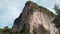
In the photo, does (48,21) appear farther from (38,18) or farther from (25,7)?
(25,7)

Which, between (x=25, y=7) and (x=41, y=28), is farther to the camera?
(x=25, y=7)

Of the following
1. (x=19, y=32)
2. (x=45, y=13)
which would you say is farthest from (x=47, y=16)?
(x=19, y=32)

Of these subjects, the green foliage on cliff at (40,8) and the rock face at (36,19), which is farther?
the green foliage on cliff at (40,8)

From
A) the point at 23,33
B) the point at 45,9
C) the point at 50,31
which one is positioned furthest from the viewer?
the point at 45,9

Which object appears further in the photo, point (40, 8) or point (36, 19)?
point (40, 8)

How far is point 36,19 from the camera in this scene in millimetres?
70938

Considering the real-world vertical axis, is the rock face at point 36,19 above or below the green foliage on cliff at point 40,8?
below

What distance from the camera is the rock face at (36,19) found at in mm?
68750

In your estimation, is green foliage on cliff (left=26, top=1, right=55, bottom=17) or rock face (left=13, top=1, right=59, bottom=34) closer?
rock face (left=13, top=1, right=59, bottom=34)

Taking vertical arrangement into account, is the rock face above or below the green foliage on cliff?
below

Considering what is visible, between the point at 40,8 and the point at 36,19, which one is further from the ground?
the point at 40,8

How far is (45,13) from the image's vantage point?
72.9 meters

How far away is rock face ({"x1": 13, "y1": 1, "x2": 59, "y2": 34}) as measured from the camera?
6875 centimetres

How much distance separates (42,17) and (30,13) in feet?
12.9
